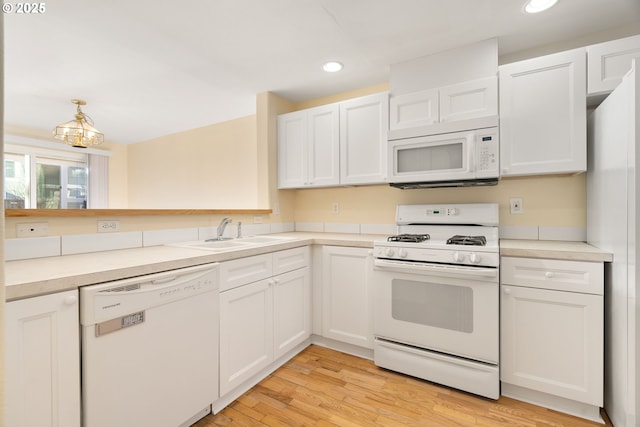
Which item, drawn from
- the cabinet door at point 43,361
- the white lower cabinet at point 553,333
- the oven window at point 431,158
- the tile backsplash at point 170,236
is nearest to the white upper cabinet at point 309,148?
the tile backsplash at point 170,236

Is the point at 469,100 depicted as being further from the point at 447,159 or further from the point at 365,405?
the point at 365,405

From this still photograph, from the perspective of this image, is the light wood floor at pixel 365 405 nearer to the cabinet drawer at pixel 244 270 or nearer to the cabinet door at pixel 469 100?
the cabinet drawer at pixel 244 270

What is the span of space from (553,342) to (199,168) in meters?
4.22

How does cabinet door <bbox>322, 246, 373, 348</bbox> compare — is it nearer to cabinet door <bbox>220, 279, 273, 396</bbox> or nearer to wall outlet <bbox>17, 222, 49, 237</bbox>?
cabinet door <bbox>220, 279, 273, 396</bbox>

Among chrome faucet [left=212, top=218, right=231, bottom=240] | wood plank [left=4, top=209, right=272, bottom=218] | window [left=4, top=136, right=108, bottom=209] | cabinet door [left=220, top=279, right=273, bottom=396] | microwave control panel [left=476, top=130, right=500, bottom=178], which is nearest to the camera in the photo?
wood plank [left=4, top=209, right=272, bottom=218]

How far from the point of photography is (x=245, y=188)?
385 cm

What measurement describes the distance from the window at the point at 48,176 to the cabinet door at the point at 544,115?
19.1ft

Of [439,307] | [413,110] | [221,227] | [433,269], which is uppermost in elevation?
[413,110]

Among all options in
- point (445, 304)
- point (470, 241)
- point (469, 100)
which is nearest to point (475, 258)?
point (470, 241)

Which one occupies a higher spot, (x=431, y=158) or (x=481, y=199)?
(x=431, y=158)

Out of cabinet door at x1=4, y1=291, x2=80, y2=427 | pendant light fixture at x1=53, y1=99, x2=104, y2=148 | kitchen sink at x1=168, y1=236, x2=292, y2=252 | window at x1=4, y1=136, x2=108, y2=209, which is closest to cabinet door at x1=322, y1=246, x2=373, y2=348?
kitchen sink at x1=168, y1=236, x2=292, y2=252

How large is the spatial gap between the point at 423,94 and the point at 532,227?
1241 millimetres

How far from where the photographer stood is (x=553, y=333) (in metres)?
1.67

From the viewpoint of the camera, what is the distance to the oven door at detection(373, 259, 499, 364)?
177 cm
